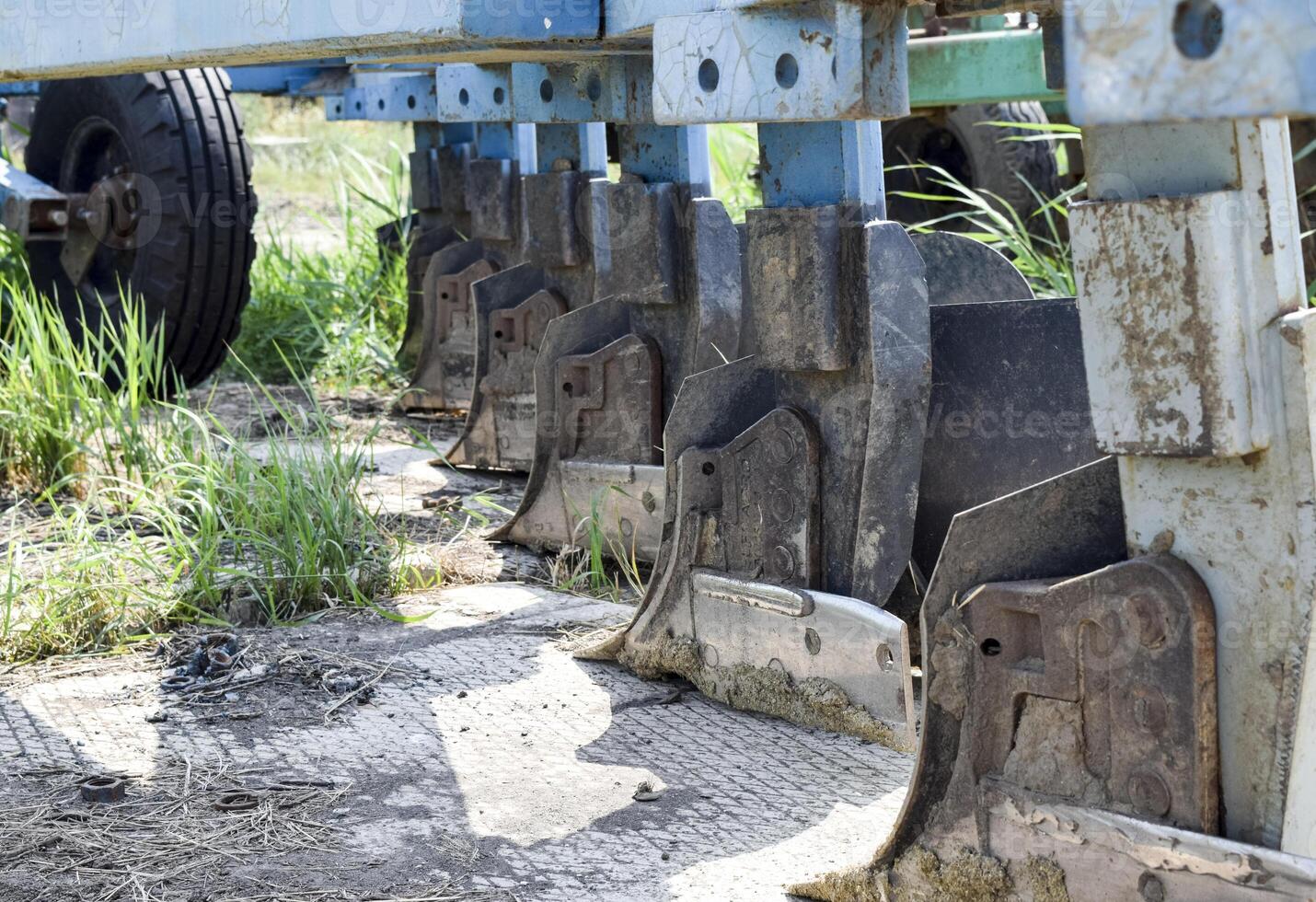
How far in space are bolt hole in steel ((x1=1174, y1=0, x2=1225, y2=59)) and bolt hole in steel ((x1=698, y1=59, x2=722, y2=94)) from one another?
95 centimetres

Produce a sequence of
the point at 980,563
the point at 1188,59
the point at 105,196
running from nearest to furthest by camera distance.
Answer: the point at 1188,59 < the point at 980,563 < the point at 105,196

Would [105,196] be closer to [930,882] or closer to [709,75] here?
[709,75]

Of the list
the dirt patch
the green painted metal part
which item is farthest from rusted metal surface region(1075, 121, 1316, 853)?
the green painted metal part

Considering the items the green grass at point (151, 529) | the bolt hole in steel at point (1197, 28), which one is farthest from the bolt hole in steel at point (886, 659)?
the bolt hole in steel at point (1197, 28)

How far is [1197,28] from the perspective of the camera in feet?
3.32

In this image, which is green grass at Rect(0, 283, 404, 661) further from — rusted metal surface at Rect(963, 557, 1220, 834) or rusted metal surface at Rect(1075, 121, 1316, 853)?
rusted metal surface at Rect(1075, 121, 1316, 853)

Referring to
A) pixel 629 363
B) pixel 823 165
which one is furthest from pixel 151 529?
pixel 823 165

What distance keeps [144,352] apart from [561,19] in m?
2.01

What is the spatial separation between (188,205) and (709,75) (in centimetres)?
303

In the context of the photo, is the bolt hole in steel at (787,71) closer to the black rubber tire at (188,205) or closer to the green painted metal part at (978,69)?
the green painted metal part at (978,69)

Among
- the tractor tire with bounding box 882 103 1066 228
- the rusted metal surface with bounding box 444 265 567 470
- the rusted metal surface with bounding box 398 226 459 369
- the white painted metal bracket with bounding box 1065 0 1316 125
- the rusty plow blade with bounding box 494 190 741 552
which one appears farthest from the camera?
the tractor tire with bounding box 882 103 1066 228

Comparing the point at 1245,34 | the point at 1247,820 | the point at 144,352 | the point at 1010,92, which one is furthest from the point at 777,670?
the point at 1010,92

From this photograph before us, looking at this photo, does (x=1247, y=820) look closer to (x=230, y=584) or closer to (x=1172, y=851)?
(x=1172, y=851)

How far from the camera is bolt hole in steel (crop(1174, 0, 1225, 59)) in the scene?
39.4 inches
